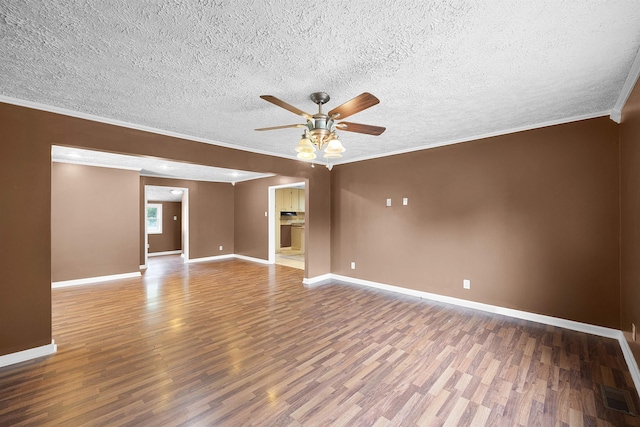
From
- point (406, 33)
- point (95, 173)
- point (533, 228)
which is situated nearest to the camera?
point (406, 33)

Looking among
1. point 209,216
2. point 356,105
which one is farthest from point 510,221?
point 209,216

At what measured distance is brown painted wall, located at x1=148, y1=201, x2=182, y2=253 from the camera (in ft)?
29.7

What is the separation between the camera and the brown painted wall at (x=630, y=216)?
2.07 m

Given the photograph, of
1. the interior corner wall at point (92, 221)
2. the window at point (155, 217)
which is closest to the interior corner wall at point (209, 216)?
the interior corner wall at point (92, 221)

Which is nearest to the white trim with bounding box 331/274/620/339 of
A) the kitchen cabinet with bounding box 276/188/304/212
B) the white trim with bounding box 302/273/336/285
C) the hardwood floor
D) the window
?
the hardwood floor

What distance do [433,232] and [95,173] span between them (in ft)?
21.1

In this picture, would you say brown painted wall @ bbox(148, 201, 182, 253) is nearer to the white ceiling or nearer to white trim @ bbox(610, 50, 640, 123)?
the white ceiling

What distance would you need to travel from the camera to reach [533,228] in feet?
10.5

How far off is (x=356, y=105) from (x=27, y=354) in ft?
12.0

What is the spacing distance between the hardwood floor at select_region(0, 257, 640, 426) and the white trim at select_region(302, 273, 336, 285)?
1167mm

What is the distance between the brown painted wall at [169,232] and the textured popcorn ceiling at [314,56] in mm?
7428

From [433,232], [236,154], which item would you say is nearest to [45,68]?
[236,154]

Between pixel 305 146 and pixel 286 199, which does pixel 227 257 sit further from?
pixel 305 146

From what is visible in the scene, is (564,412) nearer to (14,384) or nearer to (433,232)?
(433,232)
